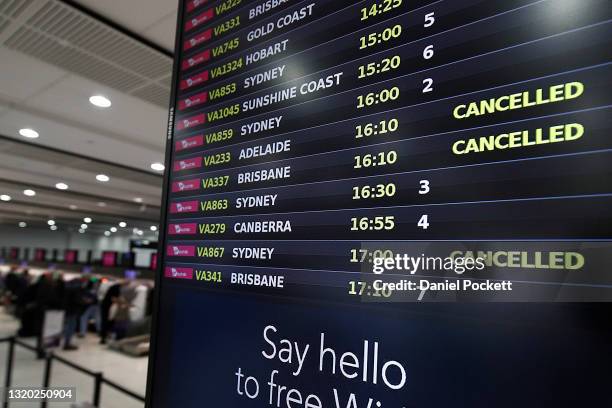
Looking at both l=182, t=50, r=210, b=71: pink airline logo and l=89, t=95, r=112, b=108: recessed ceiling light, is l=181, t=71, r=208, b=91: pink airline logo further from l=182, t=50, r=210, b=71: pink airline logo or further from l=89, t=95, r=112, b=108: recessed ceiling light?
l=89, t=95, r=112, b=108: recessed ceiling light

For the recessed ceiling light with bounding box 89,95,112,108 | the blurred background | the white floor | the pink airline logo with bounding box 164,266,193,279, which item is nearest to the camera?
the pink airline logo with bounding box 164,266,193,279

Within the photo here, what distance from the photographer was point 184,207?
145cm

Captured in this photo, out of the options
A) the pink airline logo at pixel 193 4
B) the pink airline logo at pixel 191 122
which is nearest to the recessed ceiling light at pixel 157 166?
the pink airline logo at pixel 193 4

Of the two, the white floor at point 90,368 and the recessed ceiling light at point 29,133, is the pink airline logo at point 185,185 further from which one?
the recessed ceiling light at point 29,133

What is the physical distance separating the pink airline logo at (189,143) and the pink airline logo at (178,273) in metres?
0.42

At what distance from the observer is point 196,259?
1.35 metres

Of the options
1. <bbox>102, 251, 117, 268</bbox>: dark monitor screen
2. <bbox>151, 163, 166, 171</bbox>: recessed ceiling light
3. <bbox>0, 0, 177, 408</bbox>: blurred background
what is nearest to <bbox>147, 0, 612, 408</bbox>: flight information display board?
<bbox>0, 0, 177, 408</bbox>: blurred background

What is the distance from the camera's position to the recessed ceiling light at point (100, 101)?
15.4 feet

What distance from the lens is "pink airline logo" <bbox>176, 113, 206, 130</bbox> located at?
1.46 metres

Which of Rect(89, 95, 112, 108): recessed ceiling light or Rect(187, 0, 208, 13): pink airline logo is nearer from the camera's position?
Rect(187, 0, 208, 13): pink airline logo

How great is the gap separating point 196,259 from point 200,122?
0.48 meters

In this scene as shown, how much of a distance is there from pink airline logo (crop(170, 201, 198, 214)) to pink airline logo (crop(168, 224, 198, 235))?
0.05 m

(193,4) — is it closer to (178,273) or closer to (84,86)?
(178,273)

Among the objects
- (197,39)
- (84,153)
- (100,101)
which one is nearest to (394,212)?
(197,39)
